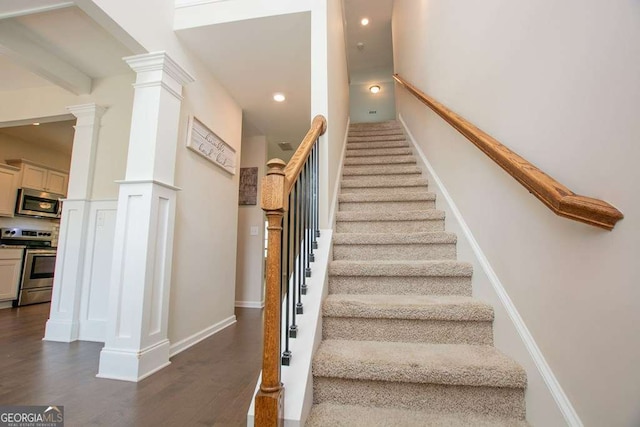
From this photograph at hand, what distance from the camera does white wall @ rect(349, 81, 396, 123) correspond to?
698 centimetres

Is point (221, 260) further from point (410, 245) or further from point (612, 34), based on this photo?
point (612, 34)

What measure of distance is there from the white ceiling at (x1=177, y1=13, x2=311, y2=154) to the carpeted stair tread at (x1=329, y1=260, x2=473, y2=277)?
2.01 m

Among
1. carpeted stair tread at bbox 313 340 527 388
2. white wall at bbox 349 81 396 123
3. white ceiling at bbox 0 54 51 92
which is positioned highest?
white wall at bbox 349 81 396 123

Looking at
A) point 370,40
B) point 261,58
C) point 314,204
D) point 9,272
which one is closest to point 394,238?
point 314,204

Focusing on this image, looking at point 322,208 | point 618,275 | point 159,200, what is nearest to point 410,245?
point 322,208

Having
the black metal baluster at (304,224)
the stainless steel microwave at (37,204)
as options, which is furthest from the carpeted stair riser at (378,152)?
the stainless steel microwave at (37,204)

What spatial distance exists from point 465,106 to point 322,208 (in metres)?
1.15

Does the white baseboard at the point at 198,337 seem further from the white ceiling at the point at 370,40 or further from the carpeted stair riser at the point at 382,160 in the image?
the white ceiling at the point at 370,40

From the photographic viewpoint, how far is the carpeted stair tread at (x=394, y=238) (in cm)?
196

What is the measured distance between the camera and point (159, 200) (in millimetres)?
2193

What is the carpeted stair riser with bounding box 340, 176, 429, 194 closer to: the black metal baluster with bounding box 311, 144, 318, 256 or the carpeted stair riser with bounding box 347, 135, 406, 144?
the black metal baluster with bounding box 311, 144, 318, 256

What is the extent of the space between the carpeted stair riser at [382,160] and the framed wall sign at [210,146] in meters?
1.36

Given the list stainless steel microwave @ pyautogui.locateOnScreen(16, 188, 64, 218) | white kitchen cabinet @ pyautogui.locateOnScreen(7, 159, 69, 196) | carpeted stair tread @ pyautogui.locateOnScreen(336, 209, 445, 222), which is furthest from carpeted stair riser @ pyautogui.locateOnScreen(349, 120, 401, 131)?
white kitchen cabinet @ pyautogui.locateOnScreen(7, 159, 69, 196)

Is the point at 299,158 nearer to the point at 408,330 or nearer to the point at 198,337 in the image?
the point at 408,330
